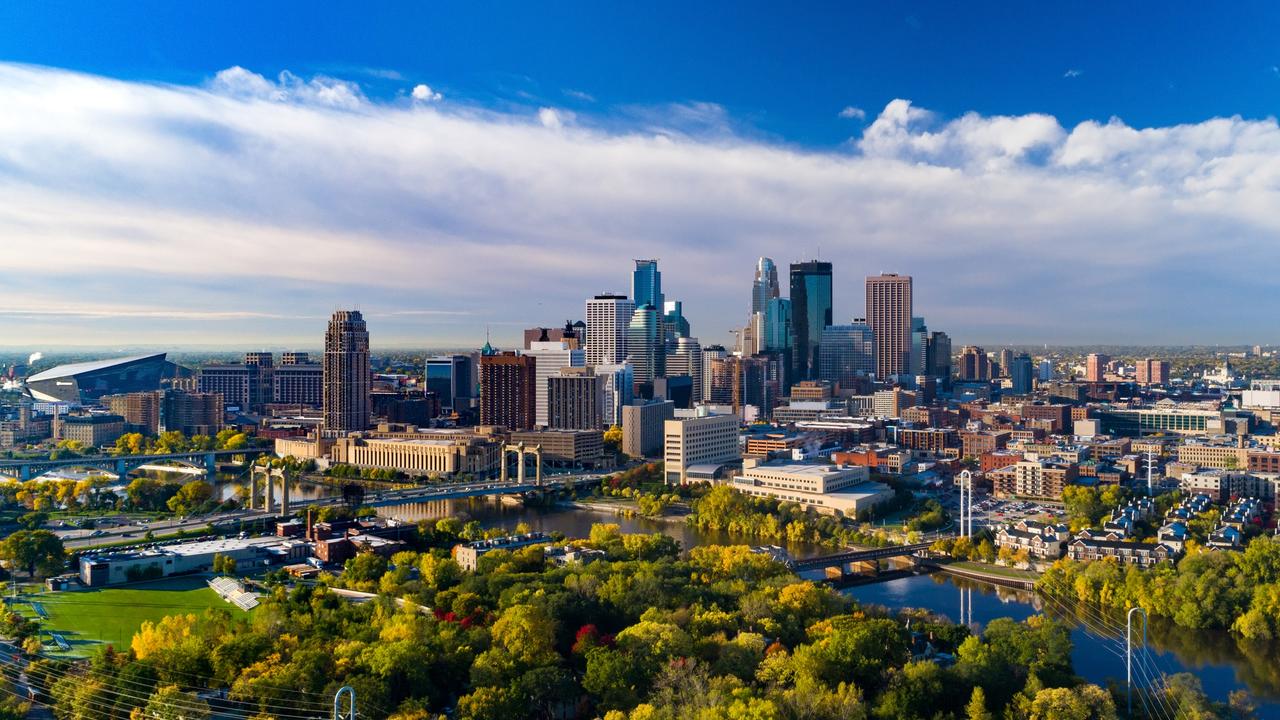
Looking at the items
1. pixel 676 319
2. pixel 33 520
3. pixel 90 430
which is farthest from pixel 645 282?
pixel 33 520

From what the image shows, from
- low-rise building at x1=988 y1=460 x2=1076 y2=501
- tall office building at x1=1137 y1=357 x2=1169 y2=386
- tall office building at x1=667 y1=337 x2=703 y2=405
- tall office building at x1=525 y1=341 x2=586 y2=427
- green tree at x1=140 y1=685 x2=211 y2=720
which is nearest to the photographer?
green tree at x1=140 y1=685 x2=211 y2=720

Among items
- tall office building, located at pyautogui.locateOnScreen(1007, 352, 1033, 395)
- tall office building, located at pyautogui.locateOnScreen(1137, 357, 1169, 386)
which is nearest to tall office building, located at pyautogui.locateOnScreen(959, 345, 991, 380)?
tall office building, located at pyautogui.locateOnScreen(1007, 352, 1033, 395)

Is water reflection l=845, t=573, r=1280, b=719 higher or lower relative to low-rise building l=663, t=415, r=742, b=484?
lower

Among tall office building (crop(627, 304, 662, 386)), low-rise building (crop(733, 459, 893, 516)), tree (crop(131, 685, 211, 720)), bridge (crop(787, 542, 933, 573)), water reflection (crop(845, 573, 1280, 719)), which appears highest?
tall office building (crop(627, 304, 662, 386))

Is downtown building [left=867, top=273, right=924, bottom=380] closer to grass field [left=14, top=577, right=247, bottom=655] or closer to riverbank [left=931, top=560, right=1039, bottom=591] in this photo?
riverbank [left=931, top=560, right=1039, bottom=591]

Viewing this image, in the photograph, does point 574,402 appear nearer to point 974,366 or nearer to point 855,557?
point 855,557

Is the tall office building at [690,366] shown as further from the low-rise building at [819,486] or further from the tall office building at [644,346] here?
the low-rise building at [819,486]

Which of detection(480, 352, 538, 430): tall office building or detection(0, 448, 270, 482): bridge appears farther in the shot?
detection(480, 352, 538, 430): tall office building
